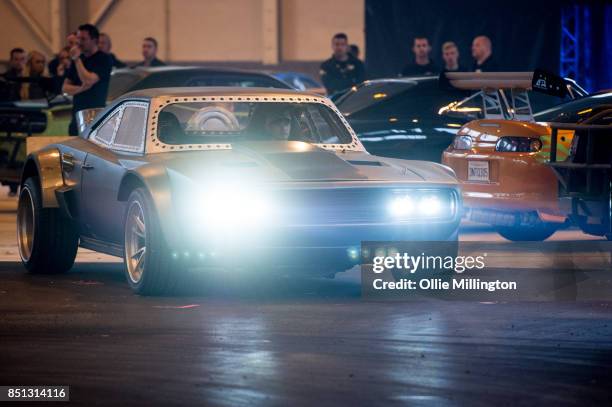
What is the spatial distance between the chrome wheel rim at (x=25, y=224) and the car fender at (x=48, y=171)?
0.22 meters

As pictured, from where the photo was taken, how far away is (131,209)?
9.81 meters

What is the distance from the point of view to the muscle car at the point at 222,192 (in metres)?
9.33

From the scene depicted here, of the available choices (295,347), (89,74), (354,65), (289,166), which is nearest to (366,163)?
(289,166)

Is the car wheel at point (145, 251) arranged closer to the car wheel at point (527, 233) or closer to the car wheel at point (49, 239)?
the car wheel at point (49, 239)

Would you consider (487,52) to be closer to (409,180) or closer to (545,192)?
(545,192)

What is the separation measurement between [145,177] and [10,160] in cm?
714

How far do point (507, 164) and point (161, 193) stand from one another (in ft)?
12.2

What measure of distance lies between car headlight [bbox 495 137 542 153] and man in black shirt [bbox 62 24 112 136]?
5.08m

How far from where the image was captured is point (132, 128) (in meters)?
10.6

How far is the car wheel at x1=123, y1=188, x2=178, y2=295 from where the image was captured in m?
9.37

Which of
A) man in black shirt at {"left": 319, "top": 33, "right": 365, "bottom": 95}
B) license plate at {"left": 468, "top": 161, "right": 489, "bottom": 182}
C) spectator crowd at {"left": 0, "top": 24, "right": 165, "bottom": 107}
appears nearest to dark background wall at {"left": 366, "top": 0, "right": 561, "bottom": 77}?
man in black shirt at {"left": 319, "top": 33, "right": 365, "bottom": 95}

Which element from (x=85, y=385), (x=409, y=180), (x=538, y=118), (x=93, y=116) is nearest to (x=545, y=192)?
(x=538, y=118)

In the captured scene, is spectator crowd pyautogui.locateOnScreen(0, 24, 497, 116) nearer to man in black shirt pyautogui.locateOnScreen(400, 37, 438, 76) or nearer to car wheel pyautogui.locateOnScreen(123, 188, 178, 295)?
man in black shirt pyautogui.locateOnScreen(400, 37, 438, 76)

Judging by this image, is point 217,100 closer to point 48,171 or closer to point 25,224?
point 48,171
